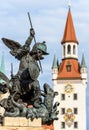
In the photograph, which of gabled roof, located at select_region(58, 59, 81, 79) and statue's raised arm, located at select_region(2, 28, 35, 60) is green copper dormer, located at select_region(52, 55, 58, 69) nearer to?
gabled roof, located at select_region(58, 59, 81, 79)

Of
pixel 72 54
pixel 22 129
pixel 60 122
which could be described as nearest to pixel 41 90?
pixel 22 129

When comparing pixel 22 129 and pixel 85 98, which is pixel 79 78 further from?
pixel 22 129

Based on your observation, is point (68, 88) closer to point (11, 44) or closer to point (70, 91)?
point (70, 91)

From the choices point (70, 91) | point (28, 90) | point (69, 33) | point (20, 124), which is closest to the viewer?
point (20, 124)

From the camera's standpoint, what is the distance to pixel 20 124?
1811cm

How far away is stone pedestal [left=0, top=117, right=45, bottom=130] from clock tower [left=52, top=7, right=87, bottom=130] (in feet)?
299

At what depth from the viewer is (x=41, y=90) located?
764 inches

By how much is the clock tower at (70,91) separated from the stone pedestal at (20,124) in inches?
3584

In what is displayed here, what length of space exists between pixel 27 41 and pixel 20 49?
1.17 ft

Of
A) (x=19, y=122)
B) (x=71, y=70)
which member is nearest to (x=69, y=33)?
(x=71, y=70)

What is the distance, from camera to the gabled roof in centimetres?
11338

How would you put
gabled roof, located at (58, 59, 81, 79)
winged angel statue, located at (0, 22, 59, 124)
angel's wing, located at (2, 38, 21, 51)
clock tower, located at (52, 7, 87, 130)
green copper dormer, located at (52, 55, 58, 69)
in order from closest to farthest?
winged angel statue, located at (0, 22, 59, 124), angel's wing, located at (2, 38, 21, 51), clock tower, located at (52, 7, 87, 130), gabled roof, located at (58, 59, 81, 79), green copper dormer, located at (52, 55, 58, 69)

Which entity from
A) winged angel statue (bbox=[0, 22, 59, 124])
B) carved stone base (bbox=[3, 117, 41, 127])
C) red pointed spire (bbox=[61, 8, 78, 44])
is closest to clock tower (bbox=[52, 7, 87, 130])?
red pointed spire (bbox=[61, 8, 78, 44])

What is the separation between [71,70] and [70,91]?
4.93m
